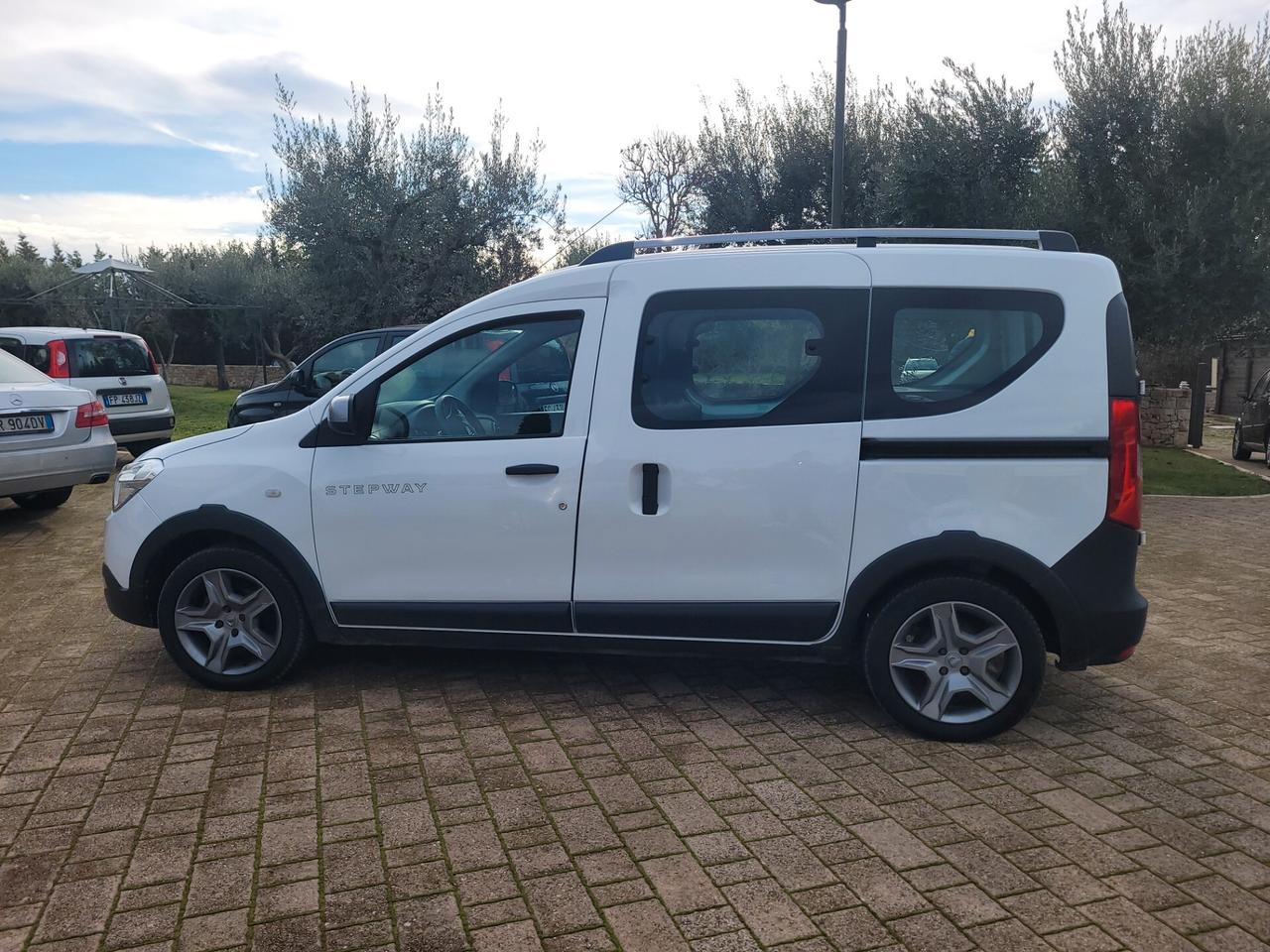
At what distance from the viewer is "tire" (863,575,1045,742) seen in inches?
169

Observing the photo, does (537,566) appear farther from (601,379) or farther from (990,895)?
(990,895)

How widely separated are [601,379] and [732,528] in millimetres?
852

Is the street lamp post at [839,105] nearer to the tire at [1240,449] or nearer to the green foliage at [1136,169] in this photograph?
the green foliage at [1136,169]

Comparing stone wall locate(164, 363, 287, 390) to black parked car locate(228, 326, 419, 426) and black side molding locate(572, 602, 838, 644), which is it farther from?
black side molding locate(572, 602, 838, 644)

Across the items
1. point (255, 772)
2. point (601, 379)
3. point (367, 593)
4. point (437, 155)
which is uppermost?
point (437, 155)

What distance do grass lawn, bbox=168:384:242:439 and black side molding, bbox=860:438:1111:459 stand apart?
11.6 m

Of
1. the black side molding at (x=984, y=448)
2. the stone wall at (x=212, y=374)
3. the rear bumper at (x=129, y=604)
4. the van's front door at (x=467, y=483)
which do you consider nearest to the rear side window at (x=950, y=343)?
the black side molding at (x=984, y=448)

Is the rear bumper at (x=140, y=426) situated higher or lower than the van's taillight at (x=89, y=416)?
lower

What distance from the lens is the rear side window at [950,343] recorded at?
4.28 m

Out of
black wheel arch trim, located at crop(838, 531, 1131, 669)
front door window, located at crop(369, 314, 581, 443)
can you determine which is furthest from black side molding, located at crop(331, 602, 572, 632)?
black wheel arch trim, located at crop(838, 531, 1131, 669)

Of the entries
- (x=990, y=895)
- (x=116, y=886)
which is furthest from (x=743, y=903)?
(x=116, y=886)

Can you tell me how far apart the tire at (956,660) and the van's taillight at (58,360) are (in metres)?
10.8

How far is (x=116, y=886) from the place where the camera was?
3.25m

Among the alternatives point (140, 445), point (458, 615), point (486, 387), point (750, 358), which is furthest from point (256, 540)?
point (140, 445)
